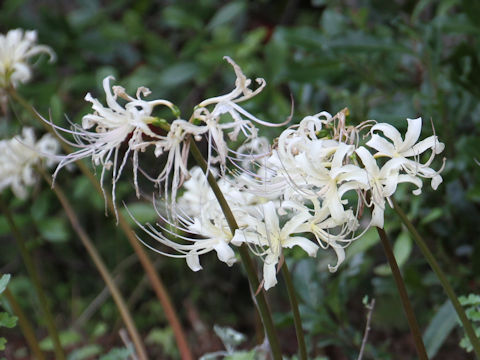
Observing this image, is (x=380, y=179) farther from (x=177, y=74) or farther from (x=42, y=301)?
(x=177, y=74)

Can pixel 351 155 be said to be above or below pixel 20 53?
below

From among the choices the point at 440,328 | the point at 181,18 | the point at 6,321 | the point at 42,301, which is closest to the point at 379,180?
the point at 6,321

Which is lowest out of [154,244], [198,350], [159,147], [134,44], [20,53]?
[198,350]

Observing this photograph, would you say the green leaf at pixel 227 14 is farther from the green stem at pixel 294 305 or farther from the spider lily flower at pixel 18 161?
the green stem at pixel 294 305

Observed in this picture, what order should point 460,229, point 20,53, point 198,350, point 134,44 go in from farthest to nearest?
point 134,44
point 198,350
point 460,229
point 20,53

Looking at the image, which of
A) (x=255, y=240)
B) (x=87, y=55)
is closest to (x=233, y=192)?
(x=255, y=240)

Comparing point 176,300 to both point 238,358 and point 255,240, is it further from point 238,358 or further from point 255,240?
point 255,240

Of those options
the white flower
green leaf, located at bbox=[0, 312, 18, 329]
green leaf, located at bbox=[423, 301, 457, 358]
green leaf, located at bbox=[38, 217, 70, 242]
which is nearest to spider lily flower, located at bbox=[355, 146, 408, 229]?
the white flower
